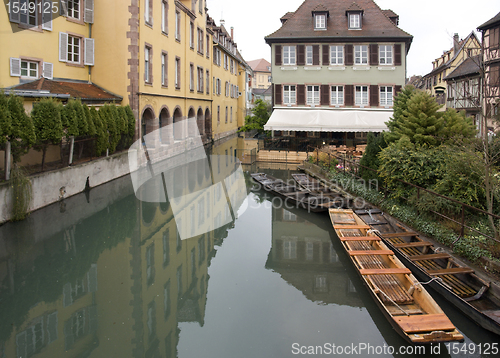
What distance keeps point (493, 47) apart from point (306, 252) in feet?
73.3

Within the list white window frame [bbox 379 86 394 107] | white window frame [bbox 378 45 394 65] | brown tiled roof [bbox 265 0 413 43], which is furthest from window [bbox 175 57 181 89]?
white window frame [bbox 379 86 394 107]

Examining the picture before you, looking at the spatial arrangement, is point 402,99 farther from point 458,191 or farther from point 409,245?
point 409,245

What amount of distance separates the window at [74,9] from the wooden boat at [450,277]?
16601 mm

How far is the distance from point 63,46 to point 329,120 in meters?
14.6

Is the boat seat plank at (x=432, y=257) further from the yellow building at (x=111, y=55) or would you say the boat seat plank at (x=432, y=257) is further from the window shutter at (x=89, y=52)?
the window shutter at (x=89, y=52)

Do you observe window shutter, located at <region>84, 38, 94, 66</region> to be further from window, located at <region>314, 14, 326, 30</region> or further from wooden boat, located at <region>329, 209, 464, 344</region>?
wooden boat, located at <region>329, 209, 464, 344</region>

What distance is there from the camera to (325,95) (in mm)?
26938

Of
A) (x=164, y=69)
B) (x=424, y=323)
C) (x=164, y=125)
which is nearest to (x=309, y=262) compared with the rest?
(x=424, y=323)

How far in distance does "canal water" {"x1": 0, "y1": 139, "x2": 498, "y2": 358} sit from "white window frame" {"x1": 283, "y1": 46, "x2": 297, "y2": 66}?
17022 mm

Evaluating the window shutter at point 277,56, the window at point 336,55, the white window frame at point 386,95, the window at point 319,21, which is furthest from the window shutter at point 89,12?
the white window frame at point 386,95

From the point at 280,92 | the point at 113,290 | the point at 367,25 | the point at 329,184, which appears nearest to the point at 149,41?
the point at 280,92

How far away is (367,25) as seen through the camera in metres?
26.8

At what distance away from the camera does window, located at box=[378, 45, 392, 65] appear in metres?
26.4

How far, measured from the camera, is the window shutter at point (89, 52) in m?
19.3
